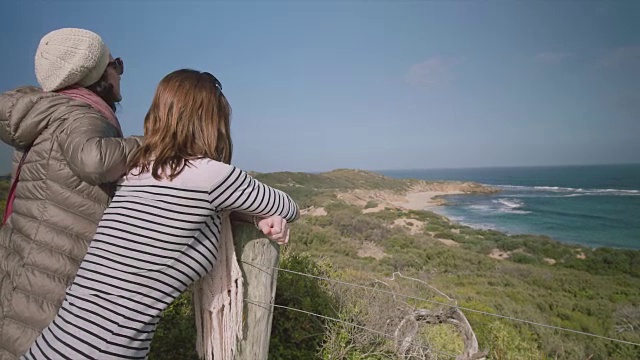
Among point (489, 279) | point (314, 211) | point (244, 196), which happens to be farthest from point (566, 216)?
point (244, 196)

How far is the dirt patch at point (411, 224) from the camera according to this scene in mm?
27120

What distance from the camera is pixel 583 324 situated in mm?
9656

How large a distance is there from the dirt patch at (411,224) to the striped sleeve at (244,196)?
2658cm

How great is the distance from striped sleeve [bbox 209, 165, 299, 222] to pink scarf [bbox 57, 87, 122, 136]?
1.66 feet

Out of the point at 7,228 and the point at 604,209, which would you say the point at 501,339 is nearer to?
the point at 7,228

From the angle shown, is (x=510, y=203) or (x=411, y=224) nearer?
(x=411, y=224)

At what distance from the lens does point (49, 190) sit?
1.10 metres

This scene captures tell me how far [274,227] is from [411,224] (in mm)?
28181

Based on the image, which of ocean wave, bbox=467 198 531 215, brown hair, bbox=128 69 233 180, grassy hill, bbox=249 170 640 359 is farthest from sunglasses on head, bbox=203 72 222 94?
ocean wave, bbox=467 198 531 215

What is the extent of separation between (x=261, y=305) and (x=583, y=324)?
1162 centimetres

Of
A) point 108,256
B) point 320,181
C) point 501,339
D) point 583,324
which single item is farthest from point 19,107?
point 320,181

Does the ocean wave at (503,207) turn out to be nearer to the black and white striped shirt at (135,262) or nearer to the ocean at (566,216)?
the ocean at (566,216)

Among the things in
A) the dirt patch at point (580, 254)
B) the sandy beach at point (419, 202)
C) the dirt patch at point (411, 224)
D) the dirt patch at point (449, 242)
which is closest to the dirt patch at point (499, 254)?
the dirt patch at point (449, 242)

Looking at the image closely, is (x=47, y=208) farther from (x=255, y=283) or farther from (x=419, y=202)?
(x=419, y=202)
